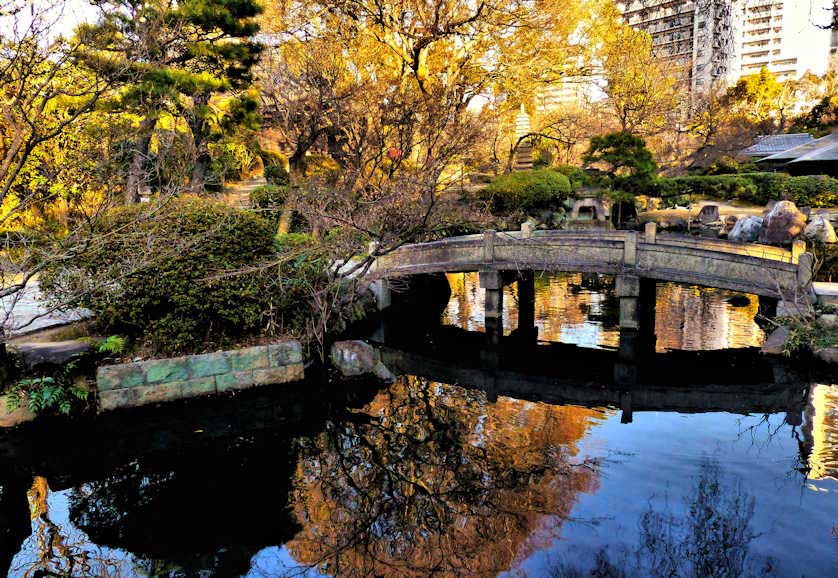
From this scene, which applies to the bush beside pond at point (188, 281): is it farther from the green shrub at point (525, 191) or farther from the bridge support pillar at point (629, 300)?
the green shrub at point (525, 191)

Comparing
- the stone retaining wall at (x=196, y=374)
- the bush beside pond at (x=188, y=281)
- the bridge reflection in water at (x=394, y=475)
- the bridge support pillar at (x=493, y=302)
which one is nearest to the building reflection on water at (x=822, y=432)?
the bridge reflection in water at (x=394, y=475)

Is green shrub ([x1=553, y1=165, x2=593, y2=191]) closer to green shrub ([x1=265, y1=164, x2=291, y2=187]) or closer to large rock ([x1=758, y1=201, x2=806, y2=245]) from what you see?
large rock ([x1=758, y1=201, x2=806, y2=245])

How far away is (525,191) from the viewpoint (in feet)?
77.0

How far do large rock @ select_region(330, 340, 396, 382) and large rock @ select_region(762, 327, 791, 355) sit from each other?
678 cm

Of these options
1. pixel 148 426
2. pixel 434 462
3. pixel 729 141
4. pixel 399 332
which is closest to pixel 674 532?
pixel 434 462

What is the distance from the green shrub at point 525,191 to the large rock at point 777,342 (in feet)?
41.6

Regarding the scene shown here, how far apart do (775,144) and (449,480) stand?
3416cm

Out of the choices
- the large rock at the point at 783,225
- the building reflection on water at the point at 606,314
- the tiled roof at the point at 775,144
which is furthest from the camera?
the tiled roof at the point at 775,144

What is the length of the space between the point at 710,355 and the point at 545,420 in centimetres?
492

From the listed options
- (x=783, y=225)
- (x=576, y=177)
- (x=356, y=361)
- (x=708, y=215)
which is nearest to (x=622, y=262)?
(x=356, y=361)

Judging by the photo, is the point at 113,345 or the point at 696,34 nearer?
the point at 113,345

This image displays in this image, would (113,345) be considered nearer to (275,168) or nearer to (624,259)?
(624,259)

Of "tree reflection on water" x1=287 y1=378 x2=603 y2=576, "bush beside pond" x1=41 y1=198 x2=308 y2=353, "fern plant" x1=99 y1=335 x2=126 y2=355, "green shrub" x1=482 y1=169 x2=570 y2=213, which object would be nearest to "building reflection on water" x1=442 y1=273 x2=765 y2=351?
"green shrub" x1=482 y1=169 x2=570 y2=213

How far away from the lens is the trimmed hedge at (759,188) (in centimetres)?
2567
